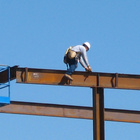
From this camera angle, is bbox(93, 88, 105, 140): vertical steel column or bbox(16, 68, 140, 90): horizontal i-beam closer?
bbox(93, 88, 105, 140): vertical steel column

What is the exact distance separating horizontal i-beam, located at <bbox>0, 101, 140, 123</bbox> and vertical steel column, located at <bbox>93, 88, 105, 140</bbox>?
123 inches

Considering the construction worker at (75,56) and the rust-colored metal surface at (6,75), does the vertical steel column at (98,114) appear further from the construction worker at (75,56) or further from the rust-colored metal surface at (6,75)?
the rust-colored metal surface at (6,75)

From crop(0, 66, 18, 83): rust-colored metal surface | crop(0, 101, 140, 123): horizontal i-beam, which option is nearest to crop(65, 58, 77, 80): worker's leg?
crop(0, 66, 18, 83): rust-colored metal surface

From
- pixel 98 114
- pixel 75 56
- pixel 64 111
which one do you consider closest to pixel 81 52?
pixel 75 56

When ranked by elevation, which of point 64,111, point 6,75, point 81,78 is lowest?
point 64,111

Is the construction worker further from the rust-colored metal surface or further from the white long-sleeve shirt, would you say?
the rust-colored metal surface

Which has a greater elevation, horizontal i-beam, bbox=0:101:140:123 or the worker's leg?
the worker's leg

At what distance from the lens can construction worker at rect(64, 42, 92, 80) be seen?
2136cm

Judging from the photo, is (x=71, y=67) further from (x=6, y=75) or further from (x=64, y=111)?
(x=64, y=111)

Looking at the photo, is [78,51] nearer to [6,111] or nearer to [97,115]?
[97,115]

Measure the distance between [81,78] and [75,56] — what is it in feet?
2.80

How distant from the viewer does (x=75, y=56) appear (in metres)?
21.5

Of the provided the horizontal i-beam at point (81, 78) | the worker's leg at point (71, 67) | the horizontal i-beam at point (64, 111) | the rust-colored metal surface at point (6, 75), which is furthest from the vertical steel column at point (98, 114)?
the horizontal i-beam at point (64, 111)

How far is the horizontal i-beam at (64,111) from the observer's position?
24.0m
